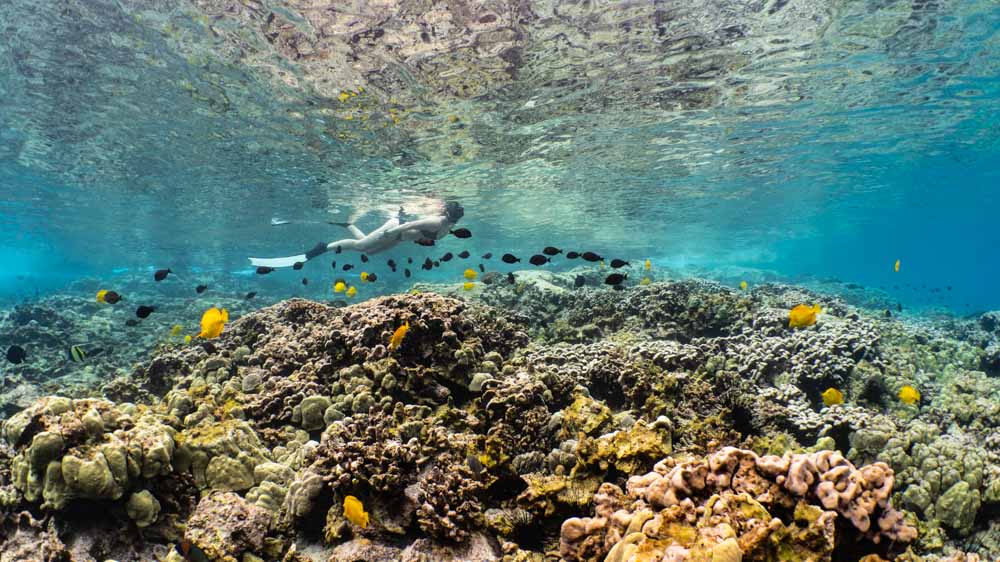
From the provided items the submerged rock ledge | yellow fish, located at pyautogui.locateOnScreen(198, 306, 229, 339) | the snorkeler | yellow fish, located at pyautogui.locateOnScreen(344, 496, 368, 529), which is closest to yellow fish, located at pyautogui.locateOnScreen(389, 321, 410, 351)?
the submerged rock ledge

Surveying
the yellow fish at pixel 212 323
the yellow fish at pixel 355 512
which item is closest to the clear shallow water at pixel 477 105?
the yellow fish at pixel 212 323

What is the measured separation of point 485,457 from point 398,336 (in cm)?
216

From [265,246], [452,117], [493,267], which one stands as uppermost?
[452,117]

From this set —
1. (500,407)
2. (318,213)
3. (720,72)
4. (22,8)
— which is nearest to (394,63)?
(22,8)

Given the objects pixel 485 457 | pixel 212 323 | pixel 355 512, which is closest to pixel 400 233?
pixel 212 323

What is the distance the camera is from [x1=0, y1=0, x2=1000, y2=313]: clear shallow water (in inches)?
432

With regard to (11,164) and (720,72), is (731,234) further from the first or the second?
(11,164)

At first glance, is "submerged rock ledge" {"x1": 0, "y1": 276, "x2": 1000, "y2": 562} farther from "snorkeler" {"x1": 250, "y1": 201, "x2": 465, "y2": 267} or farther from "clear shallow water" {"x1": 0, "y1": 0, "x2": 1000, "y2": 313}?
"clear shallow water" {"x1": 0, "y1": 0, "x2": 1000, "y2": 313}

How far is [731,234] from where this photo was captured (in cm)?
5500

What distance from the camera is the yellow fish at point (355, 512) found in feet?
10.3

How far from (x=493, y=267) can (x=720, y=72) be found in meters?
68.7

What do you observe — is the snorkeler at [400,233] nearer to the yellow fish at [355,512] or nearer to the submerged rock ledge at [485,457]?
the submerged rock ledge at [485,457]

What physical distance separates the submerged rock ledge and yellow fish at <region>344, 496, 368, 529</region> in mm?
109

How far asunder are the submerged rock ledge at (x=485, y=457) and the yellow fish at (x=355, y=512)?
11 cm
